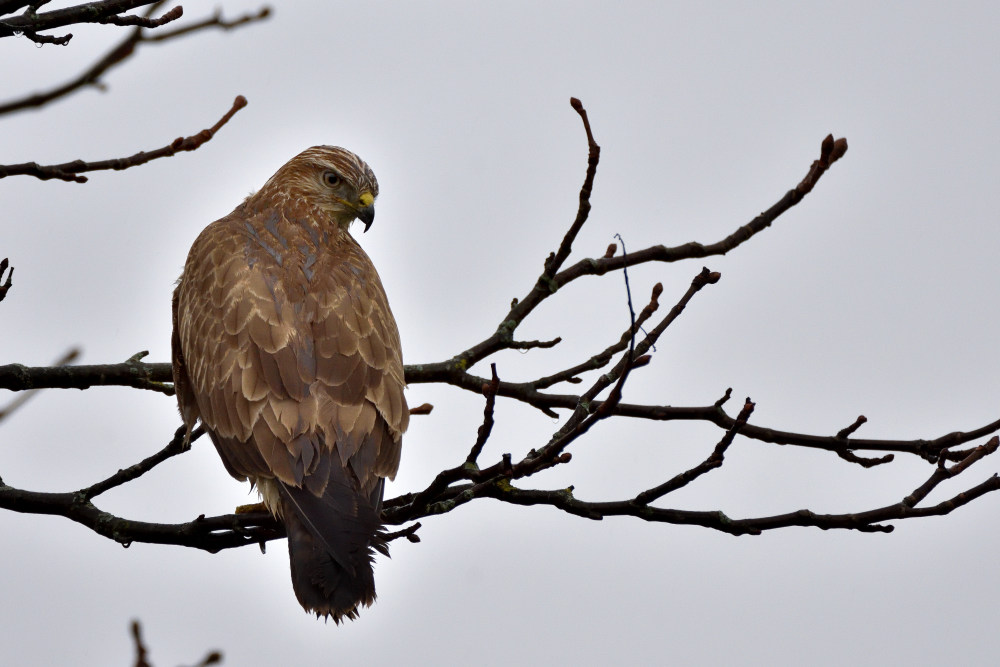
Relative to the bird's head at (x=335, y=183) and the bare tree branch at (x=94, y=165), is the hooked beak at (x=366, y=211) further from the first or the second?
the bare tree branch at (x=94, y=165)

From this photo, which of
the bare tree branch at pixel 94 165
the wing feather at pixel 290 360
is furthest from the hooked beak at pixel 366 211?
the bare tree branch at pixel 94 165

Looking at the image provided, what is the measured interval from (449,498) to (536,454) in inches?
17.9

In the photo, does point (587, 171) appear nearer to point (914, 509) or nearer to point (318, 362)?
point (318, 362)

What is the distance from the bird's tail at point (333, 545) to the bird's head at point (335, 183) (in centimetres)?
243

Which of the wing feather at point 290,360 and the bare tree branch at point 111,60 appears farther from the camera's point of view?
the wing feather at point 290,360

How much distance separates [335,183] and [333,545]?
297cm

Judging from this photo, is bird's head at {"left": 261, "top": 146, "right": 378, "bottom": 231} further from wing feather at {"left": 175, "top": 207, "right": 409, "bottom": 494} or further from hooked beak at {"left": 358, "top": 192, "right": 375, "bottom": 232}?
wing feather at {"left": 175, "top": 207, "right": 409, "bottom": 494}

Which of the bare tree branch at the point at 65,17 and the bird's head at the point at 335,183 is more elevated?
A: the bird's head at the point at 335,183

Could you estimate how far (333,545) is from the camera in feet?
12.1

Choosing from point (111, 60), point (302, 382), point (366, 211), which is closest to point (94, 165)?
point (111, 60)

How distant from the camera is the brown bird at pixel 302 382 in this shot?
3770mm

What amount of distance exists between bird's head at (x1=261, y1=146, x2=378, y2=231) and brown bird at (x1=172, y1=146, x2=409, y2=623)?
0.73 meters

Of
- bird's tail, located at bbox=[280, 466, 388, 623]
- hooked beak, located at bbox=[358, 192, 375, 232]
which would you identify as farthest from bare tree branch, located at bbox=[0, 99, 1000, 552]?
hooked beak, located at bbox=[358, 192, 375, 232]

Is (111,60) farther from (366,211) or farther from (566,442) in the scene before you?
(366,211)
